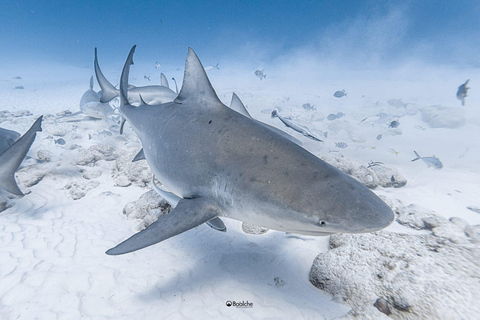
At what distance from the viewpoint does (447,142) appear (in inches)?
472

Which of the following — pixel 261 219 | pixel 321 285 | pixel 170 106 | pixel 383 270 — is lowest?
pixel 321 285

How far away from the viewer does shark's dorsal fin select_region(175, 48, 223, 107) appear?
2.55 meters

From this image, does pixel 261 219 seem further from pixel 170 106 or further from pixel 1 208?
pixel 1 208

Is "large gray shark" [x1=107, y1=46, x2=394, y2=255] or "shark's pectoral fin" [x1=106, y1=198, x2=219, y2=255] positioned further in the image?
"shark's pectoral fin" [x1=106, y1=198, x2=219, y2=255]

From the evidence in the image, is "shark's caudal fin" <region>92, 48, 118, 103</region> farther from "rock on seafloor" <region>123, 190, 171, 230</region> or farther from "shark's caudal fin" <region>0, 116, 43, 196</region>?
"rock on seafloor" <region>123, 190, 171, 230</region>

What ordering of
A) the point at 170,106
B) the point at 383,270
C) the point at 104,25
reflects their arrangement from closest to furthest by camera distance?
1. the point at 383,270
2. the point at 170,106
3. the point at 104,25

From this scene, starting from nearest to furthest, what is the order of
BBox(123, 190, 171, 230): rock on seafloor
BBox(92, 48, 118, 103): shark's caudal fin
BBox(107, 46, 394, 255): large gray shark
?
1. BBox(107, 46, 394, 255): large gray shark
2. BBox(123, 190, 171, 230): rock on seafloor
3. BBox(92, 48, 118, 103): shark's caudal fin

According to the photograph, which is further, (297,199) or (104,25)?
(104,25)

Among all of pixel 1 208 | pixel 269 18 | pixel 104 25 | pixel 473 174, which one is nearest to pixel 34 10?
pixel 104 25

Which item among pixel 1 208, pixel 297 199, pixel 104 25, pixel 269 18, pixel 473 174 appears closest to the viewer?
pixel 297 199

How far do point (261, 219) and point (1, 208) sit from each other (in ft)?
17.6

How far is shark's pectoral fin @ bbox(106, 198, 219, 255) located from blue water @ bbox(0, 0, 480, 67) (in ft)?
204

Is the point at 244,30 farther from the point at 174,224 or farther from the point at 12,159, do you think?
the point at 174,224

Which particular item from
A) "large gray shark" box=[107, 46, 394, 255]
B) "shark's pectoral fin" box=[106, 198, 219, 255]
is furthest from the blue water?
"shark's pectoral fin" box=[106, 198, 219, 255]
